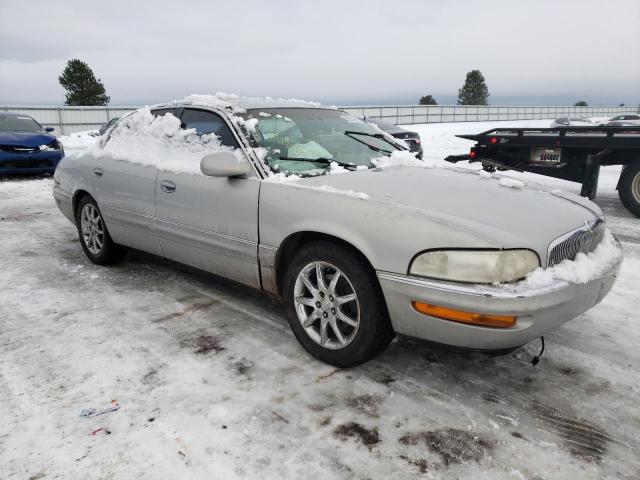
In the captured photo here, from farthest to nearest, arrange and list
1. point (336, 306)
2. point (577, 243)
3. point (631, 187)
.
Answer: point (631, 187) < point (336, 306) < point (577, 243)

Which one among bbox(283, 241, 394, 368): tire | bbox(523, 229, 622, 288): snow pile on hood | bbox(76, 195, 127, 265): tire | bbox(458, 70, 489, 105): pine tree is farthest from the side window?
bbox(458, 70, 489, 105): pine tree

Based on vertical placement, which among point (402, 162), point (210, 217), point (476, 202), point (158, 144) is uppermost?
point (158, 144)

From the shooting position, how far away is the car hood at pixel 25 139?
990cm

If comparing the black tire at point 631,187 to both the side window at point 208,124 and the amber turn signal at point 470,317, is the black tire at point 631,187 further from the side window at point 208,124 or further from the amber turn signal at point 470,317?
the side window at point 208,124

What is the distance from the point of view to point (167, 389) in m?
2.52

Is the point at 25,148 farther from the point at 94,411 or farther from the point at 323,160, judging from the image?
the point at 94,411

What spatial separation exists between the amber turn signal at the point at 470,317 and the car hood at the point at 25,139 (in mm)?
10503

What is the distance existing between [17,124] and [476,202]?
37.9 ft

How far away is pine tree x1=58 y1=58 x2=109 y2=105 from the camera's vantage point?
41.2 meters

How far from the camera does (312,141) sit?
3.35 metres

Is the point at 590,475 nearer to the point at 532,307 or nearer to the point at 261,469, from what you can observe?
the point at 532,307

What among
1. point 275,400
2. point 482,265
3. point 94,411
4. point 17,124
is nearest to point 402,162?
point 482,265

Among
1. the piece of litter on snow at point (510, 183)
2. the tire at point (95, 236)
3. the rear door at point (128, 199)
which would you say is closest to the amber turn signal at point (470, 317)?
the piece of litter on snow at point (510, 183)

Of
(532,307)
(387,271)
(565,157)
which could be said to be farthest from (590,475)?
(565,157)
